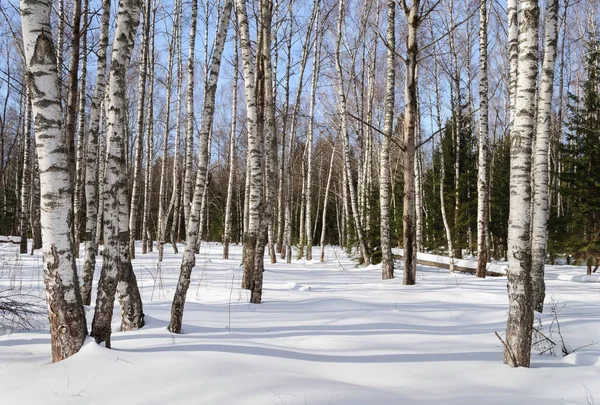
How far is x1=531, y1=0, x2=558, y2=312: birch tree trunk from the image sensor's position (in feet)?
18.2

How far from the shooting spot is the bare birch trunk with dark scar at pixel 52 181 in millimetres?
3037

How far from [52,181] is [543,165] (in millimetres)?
6092

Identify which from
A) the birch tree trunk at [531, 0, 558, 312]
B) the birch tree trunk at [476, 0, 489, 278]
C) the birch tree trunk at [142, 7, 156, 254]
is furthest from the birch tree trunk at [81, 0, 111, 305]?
the birch tree trunk at [476, 0, 489, 278]

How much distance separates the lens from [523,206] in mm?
3461

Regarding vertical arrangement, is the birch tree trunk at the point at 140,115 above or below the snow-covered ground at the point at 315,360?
above

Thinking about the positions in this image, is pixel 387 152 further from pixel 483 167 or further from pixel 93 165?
pixel 93 165

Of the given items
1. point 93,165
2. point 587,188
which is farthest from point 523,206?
point 587,188

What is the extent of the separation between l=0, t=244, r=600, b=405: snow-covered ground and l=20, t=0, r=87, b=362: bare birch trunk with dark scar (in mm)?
248

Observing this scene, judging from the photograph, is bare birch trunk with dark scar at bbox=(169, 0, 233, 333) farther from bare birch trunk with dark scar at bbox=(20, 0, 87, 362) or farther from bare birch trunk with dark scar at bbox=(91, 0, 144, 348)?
bare birch trunk with dark scar at bbox=(20, 0, 87, 362)

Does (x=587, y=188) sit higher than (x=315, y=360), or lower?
higher

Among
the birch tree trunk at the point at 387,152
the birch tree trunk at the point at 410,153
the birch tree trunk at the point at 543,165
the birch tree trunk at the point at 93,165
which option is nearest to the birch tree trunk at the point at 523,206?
the birch tree trunk at the point at 543,165

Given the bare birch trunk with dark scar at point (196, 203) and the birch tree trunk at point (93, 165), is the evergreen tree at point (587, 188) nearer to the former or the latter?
the bare birch trunk with dark scar at point (196, 203)

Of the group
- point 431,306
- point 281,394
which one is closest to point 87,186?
point 281,394

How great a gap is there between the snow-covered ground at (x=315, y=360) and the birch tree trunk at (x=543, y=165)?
0.58 meters
